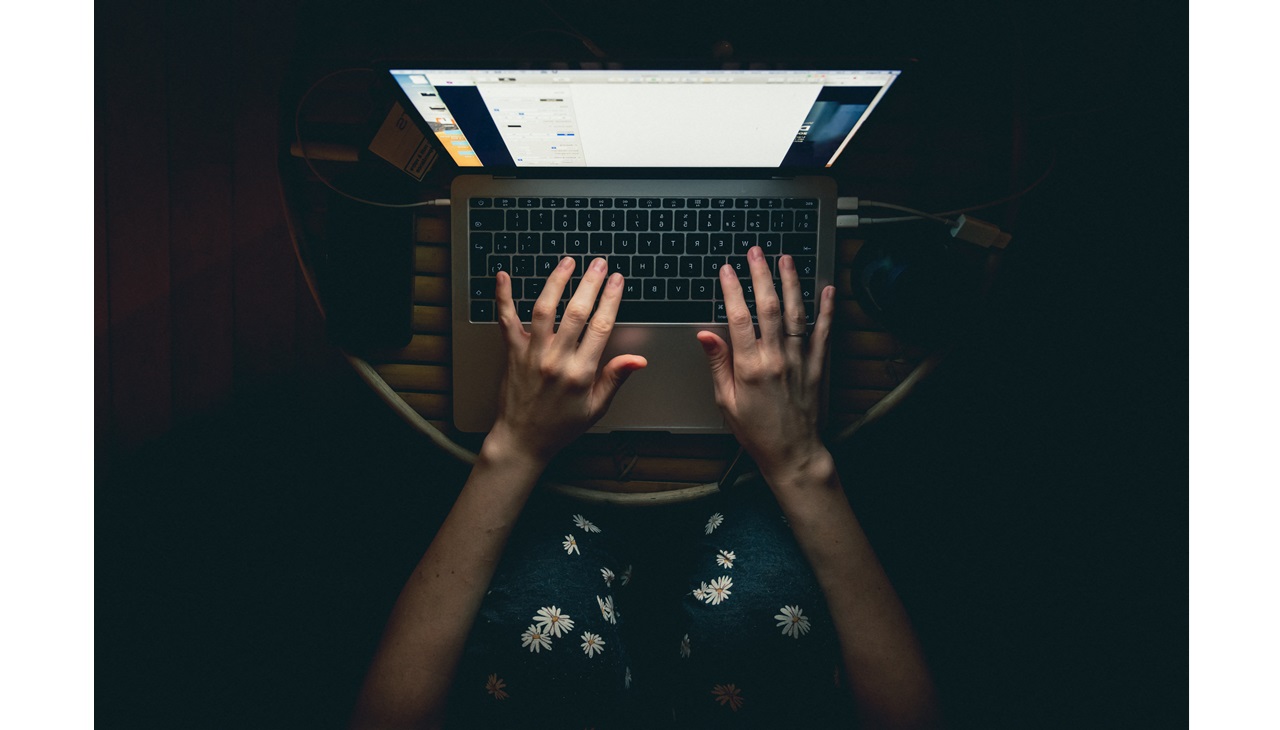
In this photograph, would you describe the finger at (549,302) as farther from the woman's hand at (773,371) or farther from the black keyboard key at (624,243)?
the woman's hand at (773,371)

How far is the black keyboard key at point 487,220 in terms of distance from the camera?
0.77 metres

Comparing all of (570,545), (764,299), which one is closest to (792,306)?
(764,299)

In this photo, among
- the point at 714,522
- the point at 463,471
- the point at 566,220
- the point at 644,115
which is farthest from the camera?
the point at 463,471

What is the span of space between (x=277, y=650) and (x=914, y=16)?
5.03 ft

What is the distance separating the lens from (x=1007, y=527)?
3.60ft

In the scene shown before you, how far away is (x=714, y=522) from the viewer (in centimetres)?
89

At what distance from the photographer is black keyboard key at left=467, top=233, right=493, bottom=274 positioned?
30.5 inches

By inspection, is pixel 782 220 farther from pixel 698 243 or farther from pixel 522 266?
pixel 522 266

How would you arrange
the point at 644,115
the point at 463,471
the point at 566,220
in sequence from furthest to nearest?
the point at 463,471
the point at 566,220
the point at 644,115

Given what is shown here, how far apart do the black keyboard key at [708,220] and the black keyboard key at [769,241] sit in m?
0.06

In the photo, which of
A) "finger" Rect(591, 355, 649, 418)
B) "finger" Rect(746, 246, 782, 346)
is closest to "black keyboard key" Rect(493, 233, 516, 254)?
"finger" Rect(591, 355, 649, 418)

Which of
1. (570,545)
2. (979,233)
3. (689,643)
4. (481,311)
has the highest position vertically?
(979,233)

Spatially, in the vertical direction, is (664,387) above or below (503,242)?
below

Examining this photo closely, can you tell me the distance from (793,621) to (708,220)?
567mm
